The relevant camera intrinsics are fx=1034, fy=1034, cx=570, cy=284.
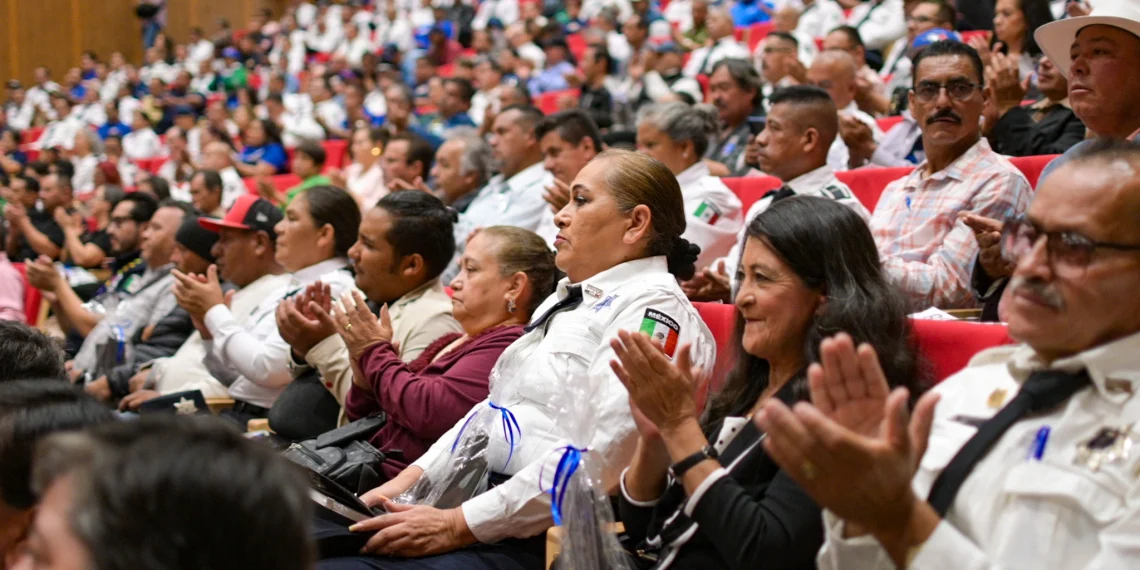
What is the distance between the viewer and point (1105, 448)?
111 centimetres

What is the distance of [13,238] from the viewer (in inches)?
265

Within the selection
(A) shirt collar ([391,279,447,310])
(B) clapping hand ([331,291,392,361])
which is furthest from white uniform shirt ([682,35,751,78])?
(B) clapping hand ([331,291,392,361])

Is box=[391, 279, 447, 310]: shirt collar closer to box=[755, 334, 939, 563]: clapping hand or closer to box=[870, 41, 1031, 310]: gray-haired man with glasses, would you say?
box=[870, 41, 1031, 310]: gray-haired man with glasses

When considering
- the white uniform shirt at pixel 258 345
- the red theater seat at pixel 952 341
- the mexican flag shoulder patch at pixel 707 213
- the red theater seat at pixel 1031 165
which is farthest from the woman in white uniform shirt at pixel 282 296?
the red theater seat at pixel 1031 165

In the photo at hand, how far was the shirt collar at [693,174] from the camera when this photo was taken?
3615 millimetres

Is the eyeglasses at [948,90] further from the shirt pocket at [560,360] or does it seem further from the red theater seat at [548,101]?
the red theater seat at [548,101]

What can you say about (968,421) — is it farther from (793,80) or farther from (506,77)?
(506,77)

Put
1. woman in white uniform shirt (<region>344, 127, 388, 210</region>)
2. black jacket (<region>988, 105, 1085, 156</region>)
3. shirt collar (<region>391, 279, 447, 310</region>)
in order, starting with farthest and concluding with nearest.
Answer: woman in white uniform shirt (<region>344, 127, 388, 210</region>) → black jacket (<region>988, 105, 1085, 156</region>) → shirt collar (<region>391, 279, 447, 310</region>)

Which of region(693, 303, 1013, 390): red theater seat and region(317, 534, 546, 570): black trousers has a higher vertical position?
region(693, 303, 1013, 390): red theater seat

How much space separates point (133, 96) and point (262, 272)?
9933 mm

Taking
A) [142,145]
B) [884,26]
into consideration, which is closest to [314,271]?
[884,26]

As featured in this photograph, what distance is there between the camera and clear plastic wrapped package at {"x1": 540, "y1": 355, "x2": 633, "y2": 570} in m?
1.57

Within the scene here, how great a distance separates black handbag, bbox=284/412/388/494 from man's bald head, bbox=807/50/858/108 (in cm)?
272

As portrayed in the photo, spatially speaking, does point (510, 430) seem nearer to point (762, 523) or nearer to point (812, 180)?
point (762, 523)
